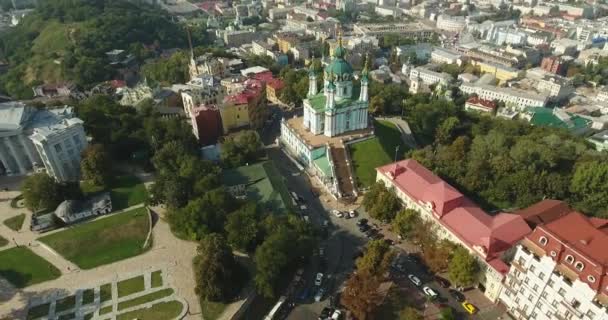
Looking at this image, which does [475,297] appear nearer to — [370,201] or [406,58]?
[370,201]

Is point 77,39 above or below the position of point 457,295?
above

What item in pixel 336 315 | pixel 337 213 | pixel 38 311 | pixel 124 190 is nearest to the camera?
pixel 38 311

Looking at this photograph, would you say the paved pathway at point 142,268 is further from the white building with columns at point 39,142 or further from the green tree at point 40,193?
the white building with columns at point 39,142

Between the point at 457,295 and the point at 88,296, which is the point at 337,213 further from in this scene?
the point at 88,296

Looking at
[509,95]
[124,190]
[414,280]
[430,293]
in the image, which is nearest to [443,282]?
[430,293]

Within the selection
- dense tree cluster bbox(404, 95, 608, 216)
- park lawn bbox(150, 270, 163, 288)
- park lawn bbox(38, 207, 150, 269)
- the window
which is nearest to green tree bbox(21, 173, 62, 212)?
park lawn bbox(38, 207, 150, 269)

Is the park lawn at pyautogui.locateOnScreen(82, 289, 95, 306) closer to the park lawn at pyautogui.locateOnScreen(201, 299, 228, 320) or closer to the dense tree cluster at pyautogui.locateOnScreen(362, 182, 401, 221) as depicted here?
the park lawn at pyautogui.locateOnScreen(201, 299, 228, 320)

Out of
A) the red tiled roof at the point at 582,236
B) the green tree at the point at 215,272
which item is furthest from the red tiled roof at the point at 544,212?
the green tree at the point at 215,272
